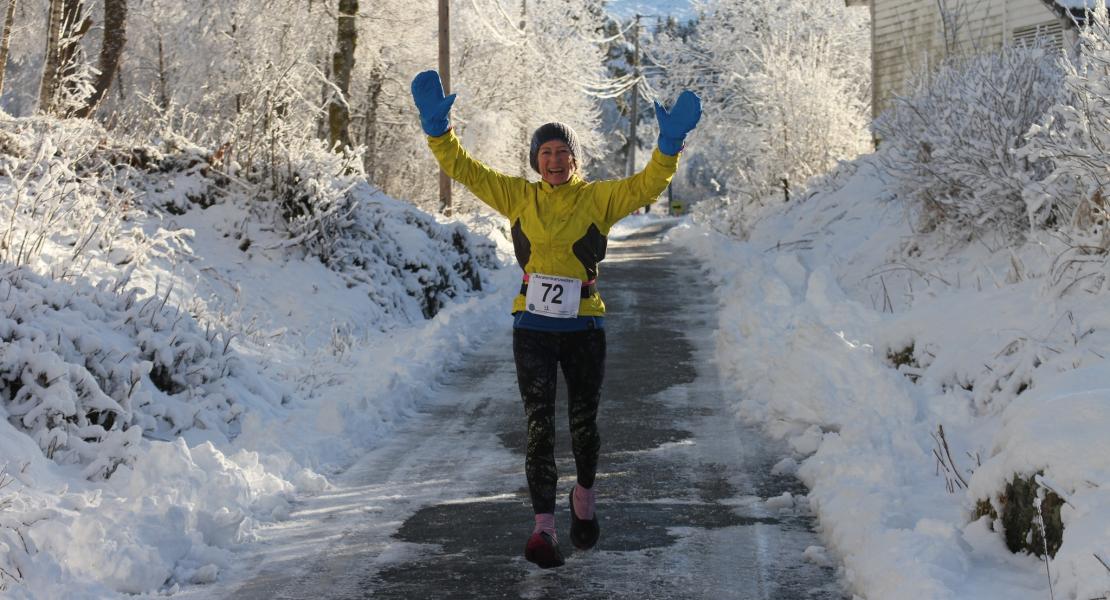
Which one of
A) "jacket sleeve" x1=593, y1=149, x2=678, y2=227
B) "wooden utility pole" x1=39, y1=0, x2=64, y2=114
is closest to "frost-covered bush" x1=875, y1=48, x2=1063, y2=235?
"jacket sleeve" x1=593, y1=149, x2=678, y2=227

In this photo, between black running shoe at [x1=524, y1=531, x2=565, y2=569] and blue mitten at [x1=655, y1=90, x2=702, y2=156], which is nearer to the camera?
black running shoe at [x1=524, y1=531, x2=565, y2=569]

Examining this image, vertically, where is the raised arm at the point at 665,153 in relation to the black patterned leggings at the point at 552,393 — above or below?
above

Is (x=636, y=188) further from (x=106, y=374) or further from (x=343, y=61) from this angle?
(x=343, y=61)

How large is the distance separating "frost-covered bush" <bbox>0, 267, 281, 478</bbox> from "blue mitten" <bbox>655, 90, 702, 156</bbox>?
3614mm

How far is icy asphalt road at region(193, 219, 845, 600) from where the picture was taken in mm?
5055

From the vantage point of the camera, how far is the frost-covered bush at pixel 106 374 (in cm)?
672

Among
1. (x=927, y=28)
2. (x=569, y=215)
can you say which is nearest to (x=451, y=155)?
(x=569, y=215)

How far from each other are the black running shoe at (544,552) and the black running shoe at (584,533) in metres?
0.29

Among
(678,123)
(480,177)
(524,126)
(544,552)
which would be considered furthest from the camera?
(524,126)

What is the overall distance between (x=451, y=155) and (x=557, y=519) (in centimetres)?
204

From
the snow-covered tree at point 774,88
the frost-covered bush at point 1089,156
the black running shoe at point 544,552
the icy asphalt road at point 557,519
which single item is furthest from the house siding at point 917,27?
the black running shoe at point 544,552

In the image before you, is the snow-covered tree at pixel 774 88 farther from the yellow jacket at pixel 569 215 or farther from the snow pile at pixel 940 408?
the yellow jacket at pixel 569 215

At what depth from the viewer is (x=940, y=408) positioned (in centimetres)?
755

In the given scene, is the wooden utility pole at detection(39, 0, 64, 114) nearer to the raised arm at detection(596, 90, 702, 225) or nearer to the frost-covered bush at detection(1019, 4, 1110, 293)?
the raised arm at detection(596, 90, 702, 225)
